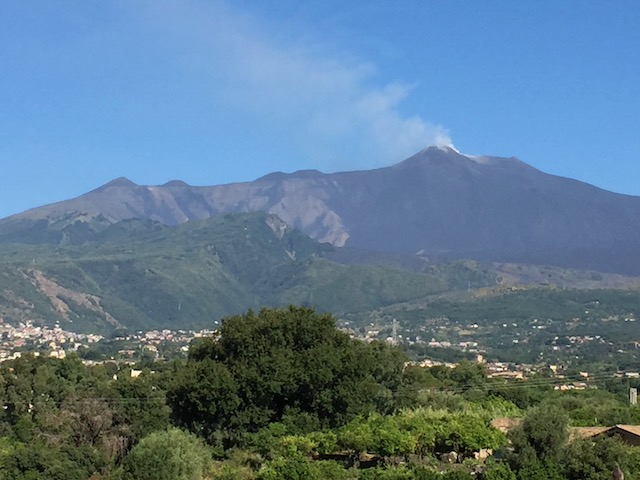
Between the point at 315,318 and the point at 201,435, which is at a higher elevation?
the point at 315,318

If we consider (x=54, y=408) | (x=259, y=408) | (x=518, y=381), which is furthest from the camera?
(x=518, y=381)

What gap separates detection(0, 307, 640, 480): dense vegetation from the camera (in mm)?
39031

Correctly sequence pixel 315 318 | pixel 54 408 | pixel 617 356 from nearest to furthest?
pixel 315 318 → pixel 54 408 → pixel 617 356

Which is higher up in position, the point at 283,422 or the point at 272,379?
the point at 272,379

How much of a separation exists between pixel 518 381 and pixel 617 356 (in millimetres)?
77979

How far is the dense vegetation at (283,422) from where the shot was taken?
39031 mm

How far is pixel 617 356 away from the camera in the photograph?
150m

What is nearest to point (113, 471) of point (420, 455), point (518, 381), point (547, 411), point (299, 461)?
point (299, 461)

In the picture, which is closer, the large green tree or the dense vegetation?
the dense vegetation

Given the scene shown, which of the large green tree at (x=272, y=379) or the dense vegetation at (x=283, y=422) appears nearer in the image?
the dense vegetation at (x=283, y=422)

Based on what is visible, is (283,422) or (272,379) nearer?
(283,422)

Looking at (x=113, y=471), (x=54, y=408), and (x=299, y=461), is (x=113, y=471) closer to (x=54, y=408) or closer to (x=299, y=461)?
(x=299, y=461)

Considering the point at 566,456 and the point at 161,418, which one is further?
the point at 161,418

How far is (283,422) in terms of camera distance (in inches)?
→ 1855
